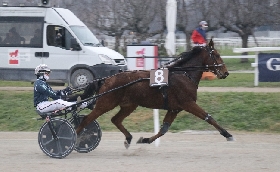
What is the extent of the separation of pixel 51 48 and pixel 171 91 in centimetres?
858

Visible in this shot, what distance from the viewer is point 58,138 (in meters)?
10.1

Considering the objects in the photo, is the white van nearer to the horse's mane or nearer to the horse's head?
the horse's mane

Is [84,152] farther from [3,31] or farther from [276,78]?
[3,31]

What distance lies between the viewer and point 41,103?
10.2 metres

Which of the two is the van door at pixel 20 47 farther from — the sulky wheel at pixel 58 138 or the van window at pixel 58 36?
the sulky wheel at pixel 58 138

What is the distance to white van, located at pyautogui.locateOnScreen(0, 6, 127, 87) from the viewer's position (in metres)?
18.0

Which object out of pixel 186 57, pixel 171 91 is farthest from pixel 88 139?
pixel 186 57

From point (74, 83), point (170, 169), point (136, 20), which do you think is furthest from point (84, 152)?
point (136, 20)

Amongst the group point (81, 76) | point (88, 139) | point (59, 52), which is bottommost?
point (88, 139)

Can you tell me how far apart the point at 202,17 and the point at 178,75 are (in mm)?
19532

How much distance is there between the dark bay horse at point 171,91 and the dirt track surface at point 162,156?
18.4 inches

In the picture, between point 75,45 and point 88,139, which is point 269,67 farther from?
point 88,139

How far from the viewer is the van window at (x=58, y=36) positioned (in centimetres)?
1813

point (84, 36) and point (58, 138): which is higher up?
point (84, 36)
